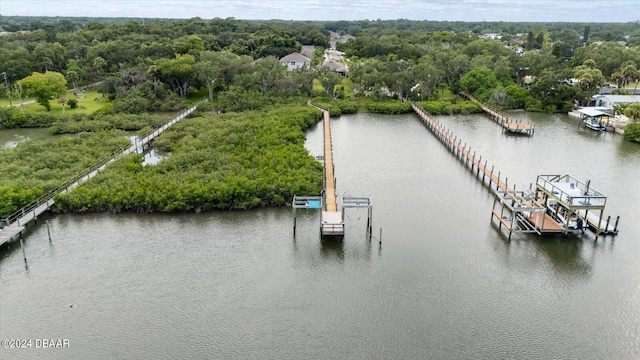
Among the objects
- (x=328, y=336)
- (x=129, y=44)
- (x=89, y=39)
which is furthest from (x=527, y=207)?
(x=89, y=39)

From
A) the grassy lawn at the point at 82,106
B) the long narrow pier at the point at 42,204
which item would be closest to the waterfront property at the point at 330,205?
the long narrow pier at the point at 42,204

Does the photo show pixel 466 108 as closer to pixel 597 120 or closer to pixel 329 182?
pixel 597 120

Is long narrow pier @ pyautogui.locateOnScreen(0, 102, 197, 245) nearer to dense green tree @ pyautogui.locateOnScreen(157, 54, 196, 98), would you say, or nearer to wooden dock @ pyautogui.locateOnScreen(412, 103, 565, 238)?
dense green tree @ pyautogui.locateOnScreen(157, 54, 196, 98)

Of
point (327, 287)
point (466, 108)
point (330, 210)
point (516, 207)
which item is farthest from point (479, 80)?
point (327, 287)

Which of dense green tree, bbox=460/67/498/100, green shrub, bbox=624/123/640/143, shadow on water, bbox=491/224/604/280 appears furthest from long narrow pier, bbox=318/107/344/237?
dense green tree, bbox=460/67/498/100

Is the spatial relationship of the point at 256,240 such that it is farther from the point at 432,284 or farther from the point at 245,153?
the point at 245,153

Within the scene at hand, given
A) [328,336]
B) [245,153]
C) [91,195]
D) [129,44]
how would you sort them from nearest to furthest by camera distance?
1. [328,336]
2. [91,195]
3. [245,153]
4. [129,44]

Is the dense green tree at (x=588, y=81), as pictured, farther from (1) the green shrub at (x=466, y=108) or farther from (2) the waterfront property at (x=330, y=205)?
(2) the waterfront property at (x=330, y=205)

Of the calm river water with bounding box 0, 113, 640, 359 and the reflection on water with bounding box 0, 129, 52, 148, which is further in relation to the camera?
the reflection on water with bounding box 0, 129, 52, 148
